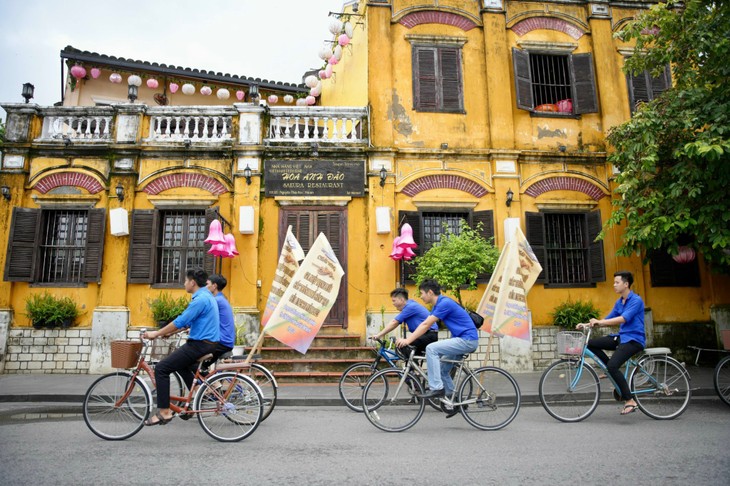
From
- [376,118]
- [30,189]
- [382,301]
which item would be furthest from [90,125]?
[382,301]

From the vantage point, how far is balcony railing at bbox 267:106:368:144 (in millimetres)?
12073

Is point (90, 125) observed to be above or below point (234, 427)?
above

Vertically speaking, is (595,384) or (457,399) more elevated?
(595,384)

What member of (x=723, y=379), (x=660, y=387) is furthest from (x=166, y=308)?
(x=723, y=379)

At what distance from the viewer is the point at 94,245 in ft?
37.3

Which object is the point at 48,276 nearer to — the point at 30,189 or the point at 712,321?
the point at 30,189

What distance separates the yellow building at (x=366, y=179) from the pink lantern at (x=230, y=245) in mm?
375

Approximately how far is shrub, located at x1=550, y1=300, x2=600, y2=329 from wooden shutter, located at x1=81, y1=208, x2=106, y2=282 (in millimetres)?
10876

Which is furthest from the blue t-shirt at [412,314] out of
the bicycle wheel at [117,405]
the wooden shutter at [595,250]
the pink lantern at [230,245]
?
the wooden shutter at [595,250]

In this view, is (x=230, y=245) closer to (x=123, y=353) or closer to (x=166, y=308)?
(x=166, y=308)

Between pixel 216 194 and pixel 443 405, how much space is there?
8.07 m

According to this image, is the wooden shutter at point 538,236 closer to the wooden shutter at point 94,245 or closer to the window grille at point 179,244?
the window grille at point 179,244

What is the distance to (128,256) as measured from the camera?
11.5 meters

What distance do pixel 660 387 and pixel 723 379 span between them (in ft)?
4.47
